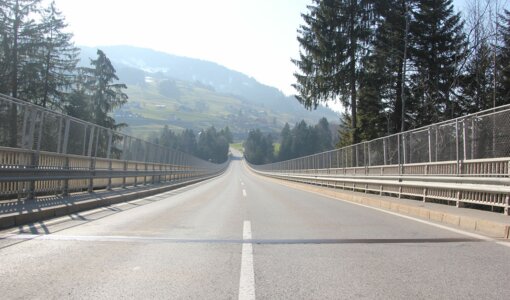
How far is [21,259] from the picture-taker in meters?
6.07

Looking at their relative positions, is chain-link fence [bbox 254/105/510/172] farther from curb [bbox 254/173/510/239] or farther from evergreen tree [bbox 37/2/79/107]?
evergreen tree [bbox 37/2/79/107]

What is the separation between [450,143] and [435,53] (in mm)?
22882

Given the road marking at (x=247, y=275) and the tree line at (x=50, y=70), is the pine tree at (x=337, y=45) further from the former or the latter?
the road marking at (x=247, y=275)

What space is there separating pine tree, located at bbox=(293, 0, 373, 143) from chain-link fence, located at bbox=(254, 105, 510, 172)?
12805 mm

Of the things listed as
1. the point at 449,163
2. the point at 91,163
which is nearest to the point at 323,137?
the point at 91,163

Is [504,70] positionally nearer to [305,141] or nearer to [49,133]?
Result: [49,133]

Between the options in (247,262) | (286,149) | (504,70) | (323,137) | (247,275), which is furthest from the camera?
(286,149)

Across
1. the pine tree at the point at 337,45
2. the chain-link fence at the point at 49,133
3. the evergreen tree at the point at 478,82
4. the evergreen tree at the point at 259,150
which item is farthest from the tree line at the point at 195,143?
the chain-link fence at the point at 49,133

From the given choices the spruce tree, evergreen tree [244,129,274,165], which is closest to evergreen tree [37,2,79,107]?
the spruce tree

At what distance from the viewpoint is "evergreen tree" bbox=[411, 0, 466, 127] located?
32312mm

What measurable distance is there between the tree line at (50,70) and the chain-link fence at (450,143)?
2663 cm

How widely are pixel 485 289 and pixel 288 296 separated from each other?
2.08 meters

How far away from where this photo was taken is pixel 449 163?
1262cm

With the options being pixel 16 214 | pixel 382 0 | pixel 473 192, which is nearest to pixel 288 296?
pixel 16 214
